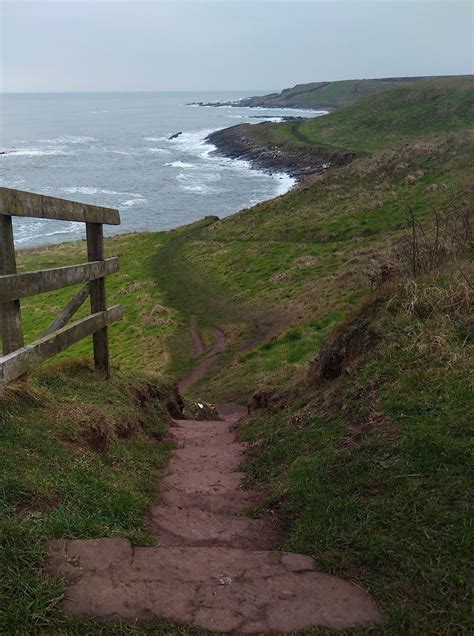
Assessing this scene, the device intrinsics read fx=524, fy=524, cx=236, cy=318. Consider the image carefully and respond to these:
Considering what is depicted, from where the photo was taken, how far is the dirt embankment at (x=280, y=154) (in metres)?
65.1

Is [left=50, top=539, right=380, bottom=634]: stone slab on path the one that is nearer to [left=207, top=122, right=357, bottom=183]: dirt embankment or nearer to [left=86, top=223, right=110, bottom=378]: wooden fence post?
[left=86, top=223, right=110, bottom=378]: wooden fence post

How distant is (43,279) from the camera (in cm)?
548

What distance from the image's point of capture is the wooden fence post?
288 inches

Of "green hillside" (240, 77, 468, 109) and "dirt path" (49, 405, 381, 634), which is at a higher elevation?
"green hillside" (240, 77, 468, 109)

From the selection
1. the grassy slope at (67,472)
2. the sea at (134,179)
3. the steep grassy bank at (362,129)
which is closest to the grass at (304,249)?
the grassy slope at (67,472)

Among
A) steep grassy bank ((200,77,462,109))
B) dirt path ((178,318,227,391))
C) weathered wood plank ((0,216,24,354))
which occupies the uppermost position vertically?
steep grassy bank ((200,77,462,109))

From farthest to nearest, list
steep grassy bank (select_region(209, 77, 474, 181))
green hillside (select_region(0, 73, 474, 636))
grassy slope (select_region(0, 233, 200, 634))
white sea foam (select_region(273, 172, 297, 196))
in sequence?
1. steep grassy bank (select_region(209, 77, 474, 181))
2. white sea foam (select_region(273, 172, 297, 196))
3. green hillside (select_region(0, 73, 474, 636))
4. grassy slope (select_region(0, 233, 200, 634))

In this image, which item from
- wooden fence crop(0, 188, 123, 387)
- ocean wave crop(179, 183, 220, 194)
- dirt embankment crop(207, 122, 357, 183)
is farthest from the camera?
ocean wave crop(179, 183, 220, 194)

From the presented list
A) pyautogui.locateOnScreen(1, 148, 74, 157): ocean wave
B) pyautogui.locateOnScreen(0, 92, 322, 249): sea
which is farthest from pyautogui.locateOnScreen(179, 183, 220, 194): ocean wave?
pyautogui.locateOnScreen(1, 148, 74, 157): ocean wave

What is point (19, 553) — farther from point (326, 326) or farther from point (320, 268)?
point (320, 268)

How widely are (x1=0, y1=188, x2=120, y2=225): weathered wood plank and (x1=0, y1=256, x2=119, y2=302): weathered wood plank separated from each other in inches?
22.6

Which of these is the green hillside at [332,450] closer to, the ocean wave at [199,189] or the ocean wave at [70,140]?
the ocean wave at [199,189]

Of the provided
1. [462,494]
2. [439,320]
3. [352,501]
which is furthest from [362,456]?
[439,320]

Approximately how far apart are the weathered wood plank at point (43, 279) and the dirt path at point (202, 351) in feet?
33.3
